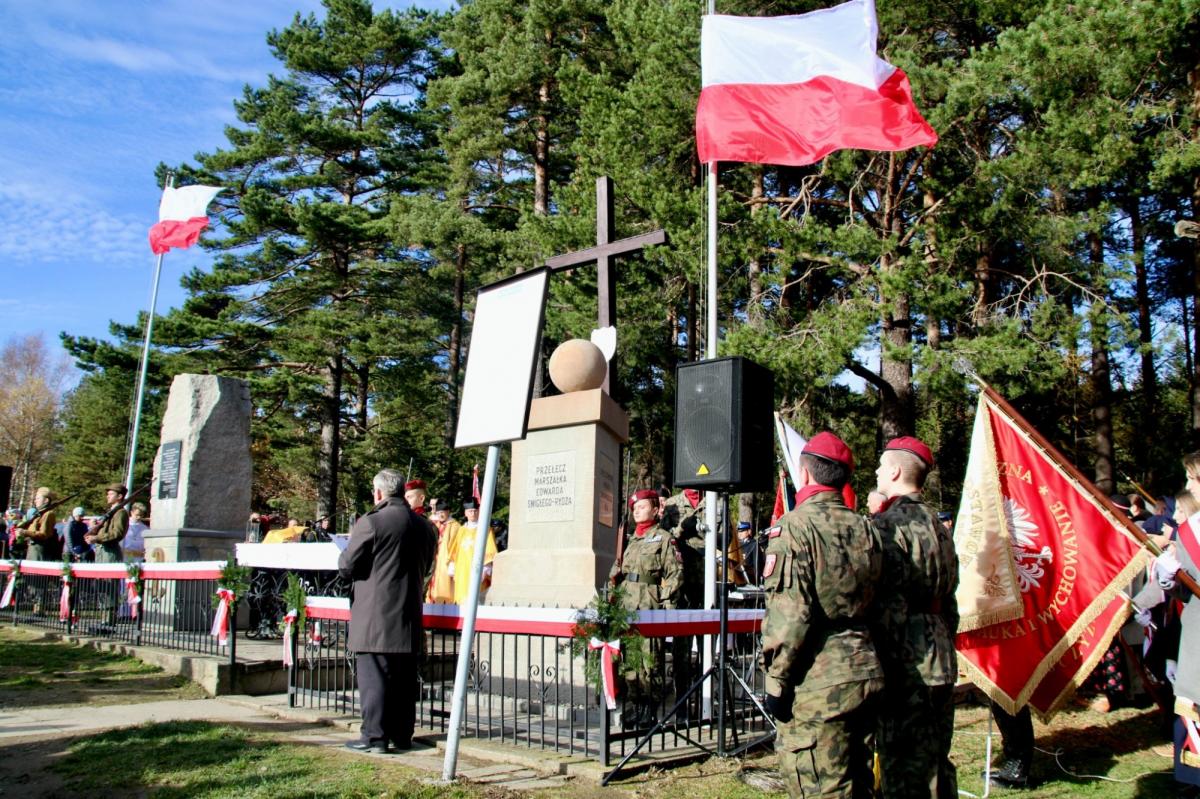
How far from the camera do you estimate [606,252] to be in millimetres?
11695

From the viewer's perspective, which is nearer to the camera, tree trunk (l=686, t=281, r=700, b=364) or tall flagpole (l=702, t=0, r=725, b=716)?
tall flagpole (l=702, t=0, r=725, b=716)

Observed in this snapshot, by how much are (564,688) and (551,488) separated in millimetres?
2007

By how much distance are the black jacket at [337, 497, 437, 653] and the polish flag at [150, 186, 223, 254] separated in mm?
17147

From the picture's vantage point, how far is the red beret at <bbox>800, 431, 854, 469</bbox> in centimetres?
416

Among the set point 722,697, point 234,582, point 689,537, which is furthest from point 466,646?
point 689,537

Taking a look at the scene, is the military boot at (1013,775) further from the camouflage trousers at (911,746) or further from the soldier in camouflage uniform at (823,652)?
the soldier in camouflage uniform at (823,652)

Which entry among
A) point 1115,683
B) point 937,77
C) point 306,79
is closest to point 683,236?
point 937,77

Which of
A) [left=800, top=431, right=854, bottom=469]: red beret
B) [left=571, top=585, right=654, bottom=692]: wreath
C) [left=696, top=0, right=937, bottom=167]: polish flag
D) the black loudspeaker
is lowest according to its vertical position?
[left=571, top=585, right=654, bottom=692]: wreath

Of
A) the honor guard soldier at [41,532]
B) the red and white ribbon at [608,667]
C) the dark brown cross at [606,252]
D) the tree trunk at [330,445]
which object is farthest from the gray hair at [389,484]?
the tree trunk at [330,445]

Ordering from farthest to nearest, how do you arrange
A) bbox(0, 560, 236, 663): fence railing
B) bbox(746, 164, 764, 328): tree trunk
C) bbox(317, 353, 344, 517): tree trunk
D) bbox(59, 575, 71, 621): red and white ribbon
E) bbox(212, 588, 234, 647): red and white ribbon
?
1. bbox(317, 353, 344, 517): tree trunk
2. bbox(746, 164, 764, 328): tree trunk
3. bbox(59, 575, 71, 621): red and white ribbon
4. bbox(0, 560, 236, 663): fence railing
5. bbox(212, 588, 234, 647): red and white ribbon

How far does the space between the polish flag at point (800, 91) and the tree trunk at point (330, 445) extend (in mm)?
21480

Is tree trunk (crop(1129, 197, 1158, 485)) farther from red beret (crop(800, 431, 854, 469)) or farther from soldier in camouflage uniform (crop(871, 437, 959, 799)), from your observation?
red beret (crop(800, 431, 854, 469))

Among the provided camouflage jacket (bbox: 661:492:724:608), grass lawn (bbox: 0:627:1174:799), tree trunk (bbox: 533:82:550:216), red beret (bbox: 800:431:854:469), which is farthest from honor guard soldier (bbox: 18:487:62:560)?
tree trunk (bbox: 533:82:550:216)

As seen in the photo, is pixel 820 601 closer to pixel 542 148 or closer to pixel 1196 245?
pixel 1196 245
